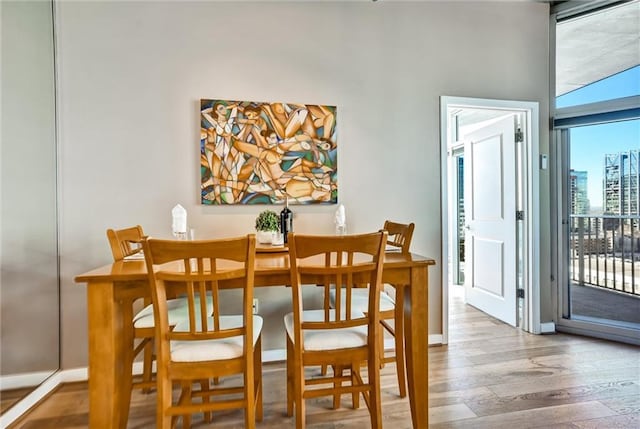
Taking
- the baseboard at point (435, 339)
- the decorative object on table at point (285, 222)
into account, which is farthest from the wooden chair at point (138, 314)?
the baseboard at point (435, 339)

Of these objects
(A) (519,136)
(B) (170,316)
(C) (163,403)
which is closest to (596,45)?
(A) (519,136)

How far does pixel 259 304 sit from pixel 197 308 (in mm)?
683

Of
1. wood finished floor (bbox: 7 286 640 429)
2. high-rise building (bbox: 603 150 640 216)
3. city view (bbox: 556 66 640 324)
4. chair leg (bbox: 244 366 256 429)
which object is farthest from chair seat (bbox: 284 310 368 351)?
high-rise building (bbox: 603 150 640 216)

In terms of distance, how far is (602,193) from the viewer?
287 centimetres

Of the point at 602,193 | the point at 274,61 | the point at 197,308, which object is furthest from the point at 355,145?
the point at 602,193

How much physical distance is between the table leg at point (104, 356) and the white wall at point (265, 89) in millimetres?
1026

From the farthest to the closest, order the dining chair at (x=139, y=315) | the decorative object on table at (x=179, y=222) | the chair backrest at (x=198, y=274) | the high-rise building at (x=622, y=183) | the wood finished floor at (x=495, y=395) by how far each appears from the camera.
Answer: the high-rise building at (x=622, y=183)
the decorative object on table at (x=179, y=222)
the wood finished floor at (x=495, y=395)
the dining chair at (x=139, y=315)
the chair backrest at (x=198, y=274)

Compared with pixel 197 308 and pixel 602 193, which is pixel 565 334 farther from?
pixel 197 308

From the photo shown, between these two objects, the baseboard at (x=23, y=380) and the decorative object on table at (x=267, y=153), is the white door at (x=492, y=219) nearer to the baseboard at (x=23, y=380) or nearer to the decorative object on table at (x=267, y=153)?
the decorative object on table at (x=267, y=153)

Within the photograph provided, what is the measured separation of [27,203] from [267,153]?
1.52m

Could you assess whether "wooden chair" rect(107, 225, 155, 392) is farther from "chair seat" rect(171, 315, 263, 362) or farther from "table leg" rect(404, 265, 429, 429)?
"table leg" rect(404, 265, 429, 429)

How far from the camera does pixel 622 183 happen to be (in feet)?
9.09

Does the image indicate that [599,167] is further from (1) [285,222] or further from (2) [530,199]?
(1) [285,222]

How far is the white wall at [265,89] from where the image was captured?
2.29 meters
